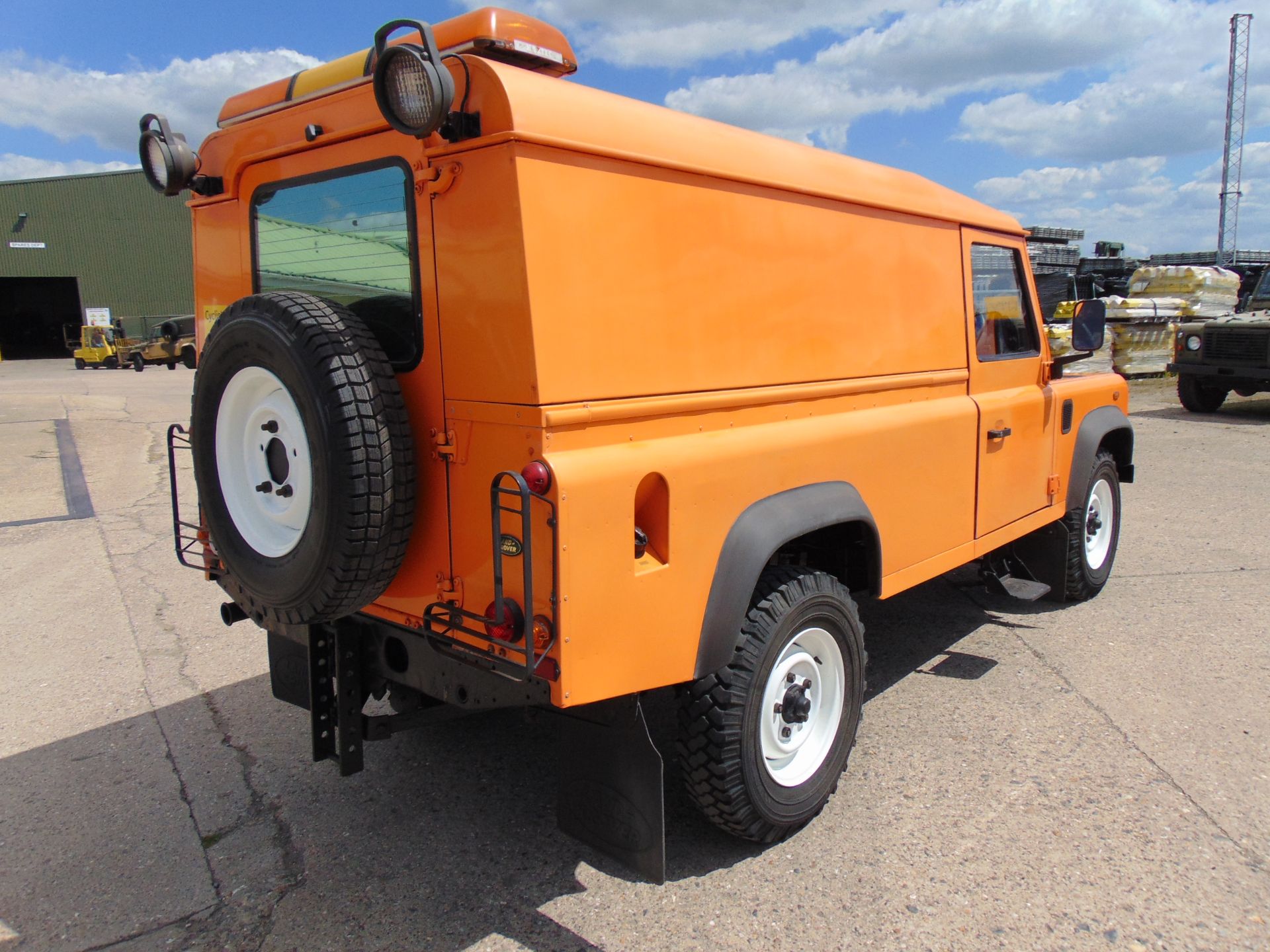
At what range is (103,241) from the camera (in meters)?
41.8

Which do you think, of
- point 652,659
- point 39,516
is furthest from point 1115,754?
point 39,516

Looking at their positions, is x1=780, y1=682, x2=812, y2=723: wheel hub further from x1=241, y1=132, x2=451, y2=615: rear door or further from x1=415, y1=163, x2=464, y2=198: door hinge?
x1=415, y1=163, x2=464, y2=198: door hinge

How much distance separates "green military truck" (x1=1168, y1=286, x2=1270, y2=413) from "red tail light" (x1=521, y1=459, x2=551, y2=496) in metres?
13.7

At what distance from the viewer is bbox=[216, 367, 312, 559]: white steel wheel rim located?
2645 mm

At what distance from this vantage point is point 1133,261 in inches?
959

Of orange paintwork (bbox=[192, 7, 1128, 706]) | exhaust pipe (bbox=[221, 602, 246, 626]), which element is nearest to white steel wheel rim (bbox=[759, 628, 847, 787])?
orange paintwork (bbox=[192, 7, 1128, 706])

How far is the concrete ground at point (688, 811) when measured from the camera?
8.90ft

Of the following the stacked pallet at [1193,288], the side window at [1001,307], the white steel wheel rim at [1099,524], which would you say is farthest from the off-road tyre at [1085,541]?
the stacked pallet at [1193,288]

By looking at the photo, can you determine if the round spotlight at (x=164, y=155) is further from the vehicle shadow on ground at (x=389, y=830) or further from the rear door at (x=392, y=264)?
the vehicle shadow on ground at (x=389, y=830)

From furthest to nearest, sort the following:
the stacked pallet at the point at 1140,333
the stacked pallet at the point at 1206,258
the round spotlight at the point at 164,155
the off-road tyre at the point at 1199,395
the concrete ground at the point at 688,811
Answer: the stacked pallet at the point at 1206,258, the stacked pallet at the point at 1140,333, the off-road tyre at the point at 1199,395, the round spotlight at the point at 164,155, the concrete ground at the point at 688,811

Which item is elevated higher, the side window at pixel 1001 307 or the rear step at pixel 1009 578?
the side window at pixel 1001 307

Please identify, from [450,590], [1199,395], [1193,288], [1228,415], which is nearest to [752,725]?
[450,590]

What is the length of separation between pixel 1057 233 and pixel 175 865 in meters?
19.5

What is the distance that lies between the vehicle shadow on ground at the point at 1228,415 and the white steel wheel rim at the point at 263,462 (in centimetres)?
1390
